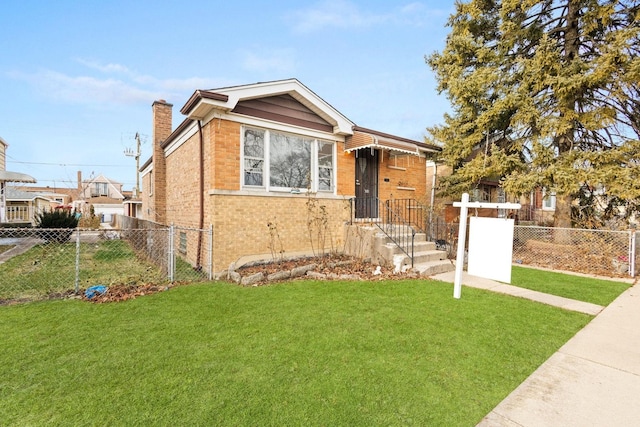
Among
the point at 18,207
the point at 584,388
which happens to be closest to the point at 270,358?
the point at 584,388

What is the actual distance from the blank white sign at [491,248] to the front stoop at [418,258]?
10.8 feet

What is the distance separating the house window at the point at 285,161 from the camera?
314 inches

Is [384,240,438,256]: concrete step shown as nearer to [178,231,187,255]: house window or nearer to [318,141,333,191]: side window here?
[318,141,333,191]: side window

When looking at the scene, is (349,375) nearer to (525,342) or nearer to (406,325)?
(406,325)

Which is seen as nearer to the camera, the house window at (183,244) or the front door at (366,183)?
the house window at (183,244)

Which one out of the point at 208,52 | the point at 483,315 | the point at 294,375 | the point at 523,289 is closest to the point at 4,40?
the point at 208,52

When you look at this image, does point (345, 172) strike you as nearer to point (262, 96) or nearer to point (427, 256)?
point (262, 96)

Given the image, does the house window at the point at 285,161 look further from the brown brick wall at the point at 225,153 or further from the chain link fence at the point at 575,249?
the chain link fence at the point at 575,249

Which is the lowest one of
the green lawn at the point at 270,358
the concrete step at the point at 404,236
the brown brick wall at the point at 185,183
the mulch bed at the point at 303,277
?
the green lawn at the point at 270,358

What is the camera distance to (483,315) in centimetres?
484

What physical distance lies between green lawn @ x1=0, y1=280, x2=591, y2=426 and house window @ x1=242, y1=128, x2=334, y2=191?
3.62m

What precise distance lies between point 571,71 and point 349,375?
36.9 feet

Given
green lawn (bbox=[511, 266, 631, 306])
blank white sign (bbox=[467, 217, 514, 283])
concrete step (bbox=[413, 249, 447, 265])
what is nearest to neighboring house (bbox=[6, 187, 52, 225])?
concrete step (bbox=[413, 249, 447, 265])

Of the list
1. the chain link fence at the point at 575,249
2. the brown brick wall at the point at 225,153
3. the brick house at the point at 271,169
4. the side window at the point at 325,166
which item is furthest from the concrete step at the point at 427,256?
the brown brick wall at the point at 225,153
